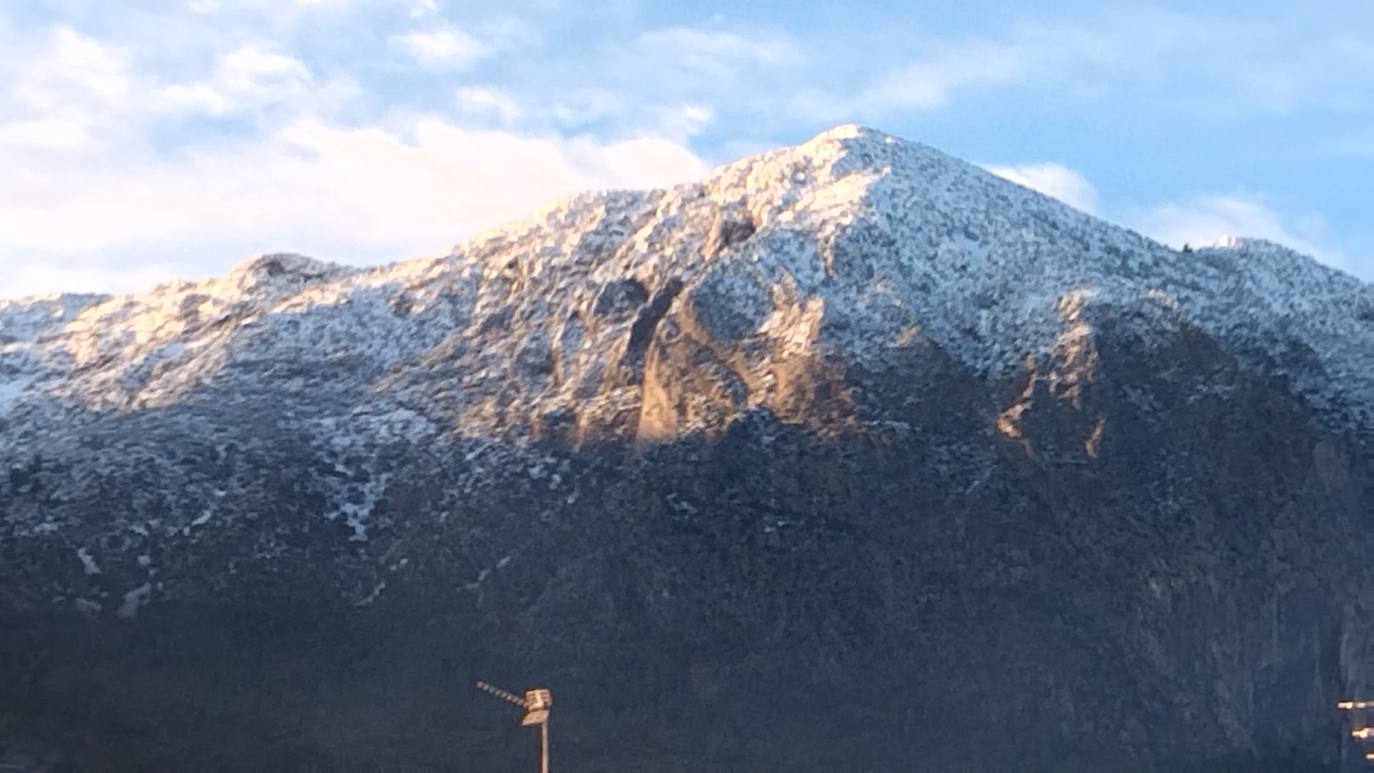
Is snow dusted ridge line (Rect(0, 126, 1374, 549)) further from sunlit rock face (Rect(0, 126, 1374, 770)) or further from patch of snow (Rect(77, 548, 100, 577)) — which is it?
patch of snow (Rect(77, 548, 100, 577))

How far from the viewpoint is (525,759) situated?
5741cm

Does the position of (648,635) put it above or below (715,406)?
below

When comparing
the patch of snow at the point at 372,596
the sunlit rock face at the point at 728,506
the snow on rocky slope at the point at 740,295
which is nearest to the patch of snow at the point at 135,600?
the sunlit rock face at the point at 728,506

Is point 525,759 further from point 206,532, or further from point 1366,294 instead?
point 1366,294

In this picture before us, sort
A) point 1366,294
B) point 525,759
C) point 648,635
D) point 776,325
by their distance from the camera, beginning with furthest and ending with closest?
1. point 1366,294
2. point 776,325
3. point 648,635
4. point 525,759

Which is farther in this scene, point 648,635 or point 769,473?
point 769,473

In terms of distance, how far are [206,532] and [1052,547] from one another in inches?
1111

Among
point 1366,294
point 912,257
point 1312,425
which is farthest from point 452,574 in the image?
point 1366,294

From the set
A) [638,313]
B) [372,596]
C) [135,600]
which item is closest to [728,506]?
[638,313]

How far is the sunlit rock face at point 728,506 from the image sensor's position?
59594 mm

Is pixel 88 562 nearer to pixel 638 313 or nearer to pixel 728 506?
pixel 728 506

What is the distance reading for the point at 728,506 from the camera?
66375 millimetres

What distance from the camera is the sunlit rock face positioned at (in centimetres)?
5959

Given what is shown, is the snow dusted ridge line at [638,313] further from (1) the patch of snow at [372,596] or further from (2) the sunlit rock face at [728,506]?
(1) the patch of snow at [372,596]
